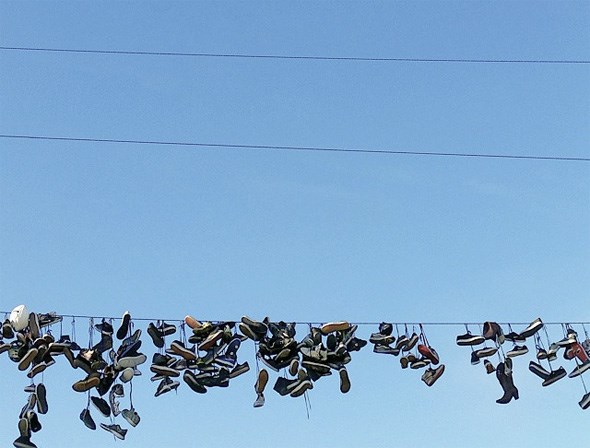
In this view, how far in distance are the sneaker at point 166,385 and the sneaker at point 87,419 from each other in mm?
346

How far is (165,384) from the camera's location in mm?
4602

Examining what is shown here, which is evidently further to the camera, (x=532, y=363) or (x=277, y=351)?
(x=532, y=363)

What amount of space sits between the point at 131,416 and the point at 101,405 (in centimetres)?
16

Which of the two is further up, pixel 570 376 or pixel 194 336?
pixel 194 336

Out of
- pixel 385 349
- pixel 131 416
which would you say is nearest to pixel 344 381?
pixel 385 349

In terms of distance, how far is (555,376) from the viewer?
16.5 feet

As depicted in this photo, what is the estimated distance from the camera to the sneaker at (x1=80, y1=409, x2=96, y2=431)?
462 cm

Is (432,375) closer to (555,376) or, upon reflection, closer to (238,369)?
(555,376)

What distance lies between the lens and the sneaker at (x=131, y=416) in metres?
4.64

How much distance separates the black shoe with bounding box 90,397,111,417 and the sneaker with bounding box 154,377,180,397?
25 centimetres

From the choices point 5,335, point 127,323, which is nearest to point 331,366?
point 127,323

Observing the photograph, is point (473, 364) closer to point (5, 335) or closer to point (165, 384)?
point (165, 384)

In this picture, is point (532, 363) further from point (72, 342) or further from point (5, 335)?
point (5, 335)

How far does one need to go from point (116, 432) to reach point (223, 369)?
0.61 metres
